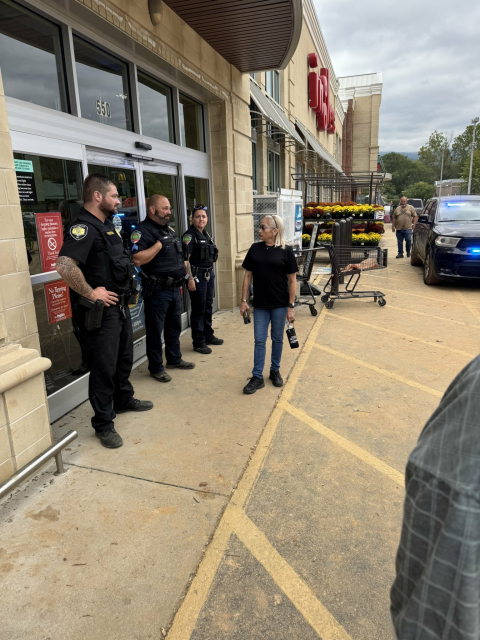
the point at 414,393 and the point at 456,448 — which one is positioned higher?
the point at 456,448

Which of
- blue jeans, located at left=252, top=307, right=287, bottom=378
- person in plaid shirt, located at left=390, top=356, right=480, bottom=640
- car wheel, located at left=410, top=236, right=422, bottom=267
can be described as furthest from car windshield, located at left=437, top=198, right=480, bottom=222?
person in plaid shirt, located at left=390, top=356, right=480, bottom=640

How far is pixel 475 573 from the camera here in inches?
31.7

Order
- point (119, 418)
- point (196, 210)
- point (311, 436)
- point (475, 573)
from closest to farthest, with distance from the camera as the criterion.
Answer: point (475, 573) < point (311, 436) < point (119, 418) < point (196, 210)

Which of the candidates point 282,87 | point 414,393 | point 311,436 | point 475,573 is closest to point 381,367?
point 414,393

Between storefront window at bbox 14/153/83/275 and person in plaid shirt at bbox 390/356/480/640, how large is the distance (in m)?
3.63

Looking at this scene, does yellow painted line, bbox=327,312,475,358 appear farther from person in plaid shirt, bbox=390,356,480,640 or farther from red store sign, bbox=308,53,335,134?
red store sign, bbox=308,53,335,134

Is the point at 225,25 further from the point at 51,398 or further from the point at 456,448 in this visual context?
the point at 456,448

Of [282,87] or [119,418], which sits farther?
[282,87]

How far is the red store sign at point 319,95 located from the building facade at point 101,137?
13.5 meters

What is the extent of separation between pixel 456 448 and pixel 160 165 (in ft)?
19.2

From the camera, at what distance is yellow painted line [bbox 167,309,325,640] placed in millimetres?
2107

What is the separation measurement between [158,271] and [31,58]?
2.21m

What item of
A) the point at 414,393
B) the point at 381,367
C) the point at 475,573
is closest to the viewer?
the point at 475,573

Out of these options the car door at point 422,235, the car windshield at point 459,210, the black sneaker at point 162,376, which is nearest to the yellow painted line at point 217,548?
the black sneaker at point 162,376
